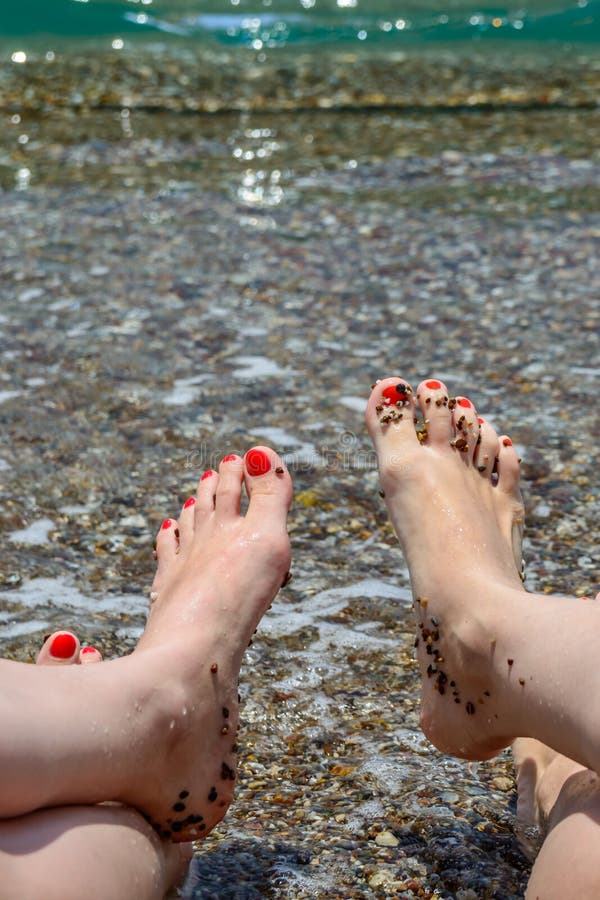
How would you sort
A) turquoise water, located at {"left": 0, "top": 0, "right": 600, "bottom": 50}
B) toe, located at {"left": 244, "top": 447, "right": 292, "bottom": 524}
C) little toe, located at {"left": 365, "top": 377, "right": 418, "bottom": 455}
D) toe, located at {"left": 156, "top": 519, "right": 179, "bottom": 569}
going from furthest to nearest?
turquoise water, located at {"left": 0, "top": 0, "right": 600, "bottom": 50}
little toe, located at {"left": 365, "top": 377, "right": 418, "bottom": 455}
toe, located at {"left": 156, "top": 519, "right": 179, "bottom": 569}
toe, located at {"left": 244, "top": 447, "right": 292, "bottom": 524}

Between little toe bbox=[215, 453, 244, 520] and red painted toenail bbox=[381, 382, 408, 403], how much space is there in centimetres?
32

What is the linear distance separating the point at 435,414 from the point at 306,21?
7.81 m

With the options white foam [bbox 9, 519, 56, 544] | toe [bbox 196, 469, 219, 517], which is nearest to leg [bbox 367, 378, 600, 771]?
toe [bbox 196, 469, 219, 517]

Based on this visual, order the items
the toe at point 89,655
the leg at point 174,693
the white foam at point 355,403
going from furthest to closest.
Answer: the white foam at point 355,403, the toe at point 89,655, the leg at point 174,693

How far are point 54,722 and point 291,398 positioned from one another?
81.4 inches

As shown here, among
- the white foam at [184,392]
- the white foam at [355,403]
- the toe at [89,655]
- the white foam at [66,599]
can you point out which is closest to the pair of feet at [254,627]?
the toe at [89,655]

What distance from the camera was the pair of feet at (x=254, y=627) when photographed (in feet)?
4.87

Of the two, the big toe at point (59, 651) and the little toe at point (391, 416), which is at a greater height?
the little toe at point (391, 416)

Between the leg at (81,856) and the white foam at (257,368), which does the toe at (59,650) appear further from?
the white foam at (257,368)

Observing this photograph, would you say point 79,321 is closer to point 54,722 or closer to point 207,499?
point 207,499

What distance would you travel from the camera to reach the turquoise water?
900 cm

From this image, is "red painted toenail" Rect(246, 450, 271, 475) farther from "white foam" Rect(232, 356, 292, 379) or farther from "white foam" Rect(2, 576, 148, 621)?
"white foam" Rect(232, 356, 292, 379)

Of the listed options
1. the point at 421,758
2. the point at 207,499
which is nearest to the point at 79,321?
the point at 207,499

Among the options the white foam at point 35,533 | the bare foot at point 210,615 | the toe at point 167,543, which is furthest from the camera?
the white foam at point 35,533
